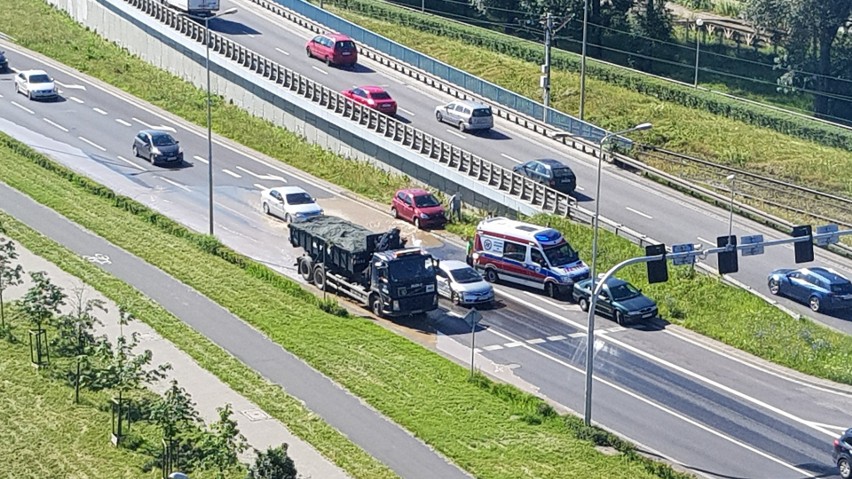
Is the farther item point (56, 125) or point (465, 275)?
point (56, 125)

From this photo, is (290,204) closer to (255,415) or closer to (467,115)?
(467,115)

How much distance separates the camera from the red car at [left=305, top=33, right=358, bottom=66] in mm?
77250

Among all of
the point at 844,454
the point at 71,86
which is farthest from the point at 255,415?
the point at 71,86

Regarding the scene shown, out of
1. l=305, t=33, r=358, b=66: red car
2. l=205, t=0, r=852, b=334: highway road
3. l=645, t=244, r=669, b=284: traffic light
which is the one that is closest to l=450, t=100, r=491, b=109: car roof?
l=205, t=0, r=852, b=334: highway road

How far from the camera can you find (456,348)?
144 feet

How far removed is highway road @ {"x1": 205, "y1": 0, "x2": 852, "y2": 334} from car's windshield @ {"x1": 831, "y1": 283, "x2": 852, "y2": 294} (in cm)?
82

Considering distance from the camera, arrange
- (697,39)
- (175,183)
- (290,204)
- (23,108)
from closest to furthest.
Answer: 1. (290,204)
2. (175,183)
3. (23,108)
4. (697,39)

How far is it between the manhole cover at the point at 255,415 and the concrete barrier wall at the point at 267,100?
73.6 ft

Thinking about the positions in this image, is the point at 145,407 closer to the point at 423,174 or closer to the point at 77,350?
the point at 77,350

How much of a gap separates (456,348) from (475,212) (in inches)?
611

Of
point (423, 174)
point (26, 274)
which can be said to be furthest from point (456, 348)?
point (423, 174)

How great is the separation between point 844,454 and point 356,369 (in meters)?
14.1

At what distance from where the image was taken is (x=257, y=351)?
41.6 m

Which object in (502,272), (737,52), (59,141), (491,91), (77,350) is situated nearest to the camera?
(77,350)
